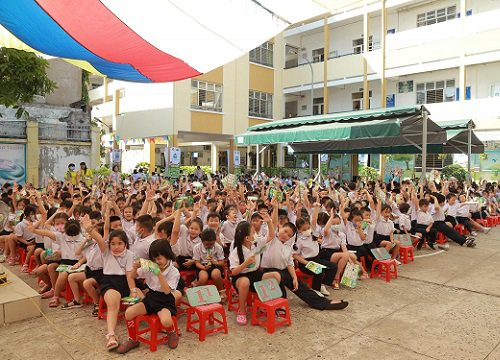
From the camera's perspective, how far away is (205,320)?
12.8 feet

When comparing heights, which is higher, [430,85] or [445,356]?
[430,85]

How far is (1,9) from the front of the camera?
16.3ft

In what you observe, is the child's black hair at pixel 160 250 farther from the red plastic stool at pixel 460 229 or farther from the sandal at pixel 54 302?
the red plastic stool at pixel 460 229

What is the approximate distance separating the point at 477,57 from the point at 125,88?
18.1m

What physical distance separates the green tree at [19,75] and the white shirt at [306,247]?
3623 mm

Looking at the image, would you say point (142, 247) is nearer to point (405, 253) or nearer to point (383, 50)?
point (405, 253)

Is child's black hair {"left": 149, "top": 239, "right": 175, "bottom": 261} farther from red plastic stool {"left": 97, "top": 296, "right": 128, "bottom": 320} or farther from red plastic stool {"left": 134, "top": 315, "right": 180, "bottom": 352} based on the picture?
red plastic stool {"left": 97, "top": 296, "right": 128, "bottom": 320}

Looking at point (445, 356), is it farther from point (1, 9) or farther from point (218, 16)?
point (1, 9)

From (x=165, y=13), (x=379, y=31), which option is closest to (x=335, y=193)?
(x=165, y=13)

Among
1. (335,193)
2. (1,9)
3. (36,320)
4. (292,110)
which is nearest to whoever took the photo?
(36,320)

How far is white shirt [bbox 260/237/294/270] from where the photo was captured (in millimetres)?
4773

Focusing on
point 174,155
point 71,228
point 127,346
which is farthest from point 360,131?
point 174,155

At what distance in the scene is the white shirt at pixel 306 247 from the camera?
536 centimetres

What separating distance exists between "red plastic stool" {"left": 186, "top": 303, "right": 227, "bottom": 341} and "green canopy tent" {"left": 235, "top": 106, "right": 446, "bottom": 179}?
279 inches
